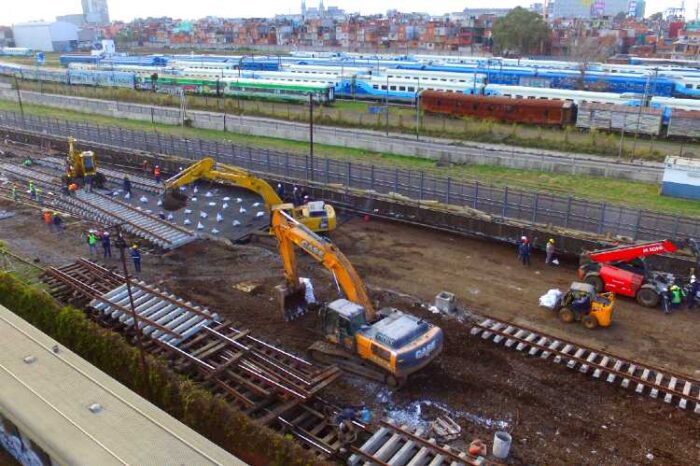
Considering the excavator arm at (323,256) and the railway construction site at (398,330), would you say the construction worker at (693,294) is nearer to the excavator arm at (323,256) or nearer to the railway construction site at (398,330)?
the railway construction site at (398,330)

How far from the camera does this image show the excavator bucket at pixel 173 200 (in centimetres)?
2839

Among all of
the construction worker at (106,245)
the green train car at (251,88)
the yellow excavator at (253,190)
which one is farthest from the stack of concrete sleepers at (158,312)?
the green train car at (251,88)

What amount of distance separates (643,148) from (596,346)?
95.5 feet

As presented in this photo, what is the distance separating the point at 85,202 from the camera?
1145 inches

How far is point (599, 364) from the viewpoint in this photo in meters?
15.7

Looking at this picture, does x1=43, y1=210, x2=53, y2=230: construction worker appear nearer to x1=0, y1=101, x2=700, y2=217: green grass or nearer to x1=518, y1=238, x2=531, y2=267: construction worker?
x1=0, y1=101, x2=700, y2=217: green grass

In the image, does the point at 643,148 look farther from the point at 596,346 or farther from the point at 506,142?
the point at 596,346

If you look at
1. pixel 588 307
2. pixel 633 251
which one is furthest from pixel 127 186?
pixel 633 251

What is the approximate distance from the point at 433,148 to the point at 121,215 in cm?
1994

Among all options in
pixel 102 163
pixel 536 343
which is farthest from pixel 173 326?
pixel 102 163

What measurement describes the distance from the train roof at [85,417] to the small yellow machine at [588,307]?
38.9 ft

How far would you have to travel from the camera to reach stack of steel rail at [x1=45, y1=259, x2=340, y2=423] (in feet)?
47.6

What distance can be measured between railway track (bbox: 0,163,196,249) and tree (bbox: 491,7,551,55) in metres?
84.2

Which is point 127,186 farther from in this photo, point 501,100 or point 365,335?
point 501,100
